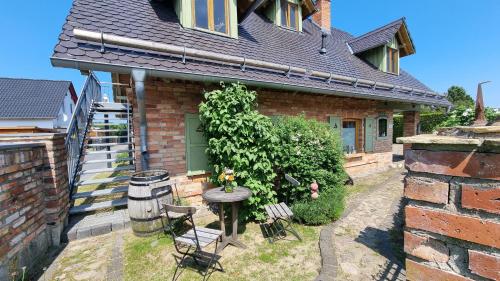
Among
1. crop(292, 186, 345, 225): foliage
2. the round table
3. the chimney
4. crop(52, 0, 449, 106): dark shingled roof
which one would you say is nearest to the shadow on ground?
crop(292, 186, 345, 225): foliage

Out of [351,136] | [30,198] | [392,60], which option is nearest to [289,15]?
[392,60]

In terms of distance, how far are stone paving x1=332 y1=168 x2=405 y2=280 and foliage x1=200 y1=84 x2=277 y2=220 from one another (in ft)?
5.23

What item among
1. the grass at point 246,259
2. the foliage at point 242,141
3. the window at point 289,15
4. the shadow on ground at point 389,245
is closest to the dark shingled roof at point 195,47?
the window at point 289,15

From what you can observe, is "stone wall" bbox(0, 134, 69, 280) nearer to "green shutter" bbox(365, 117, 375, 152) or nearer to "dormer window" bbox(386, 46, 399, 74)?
"green shutter" bbox(365, 117, 375, 152)

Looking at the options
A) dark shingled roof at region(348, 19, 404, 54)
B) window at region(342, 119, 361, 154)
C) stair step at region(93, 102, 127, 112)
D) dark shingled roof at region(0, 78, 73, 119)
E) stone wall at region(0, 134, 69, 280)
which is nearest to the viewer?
stone wall at region(0, 134, 69, 280)

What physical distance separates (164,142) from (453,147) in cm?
485

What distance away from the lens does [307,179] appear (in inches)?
196

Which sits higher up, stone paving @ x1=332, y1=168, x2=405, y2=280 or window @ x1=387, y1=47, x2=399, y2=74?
window @ x1=387, y1=47, x2=399, y2=74

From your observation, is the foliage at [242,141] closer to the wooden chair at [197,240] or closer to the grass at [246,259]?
the grass at [246,259]

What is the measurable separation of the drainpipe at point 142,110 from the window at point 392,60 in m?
10.6

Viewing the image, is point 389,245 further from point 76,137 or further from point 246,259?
point 76,137

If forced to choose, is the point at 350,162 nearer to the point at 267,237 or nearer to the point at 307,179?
the point at 307,179

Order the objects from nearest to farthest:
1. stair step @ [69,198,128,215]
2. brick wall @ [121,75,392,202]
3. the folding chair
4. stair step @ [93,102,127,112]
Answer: the folding chair, stair step @ [69,198,128,215], brick wall @ [121,75,392,202], stair step @ [93,102,127,112]

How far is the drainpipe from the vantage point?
4172mm
